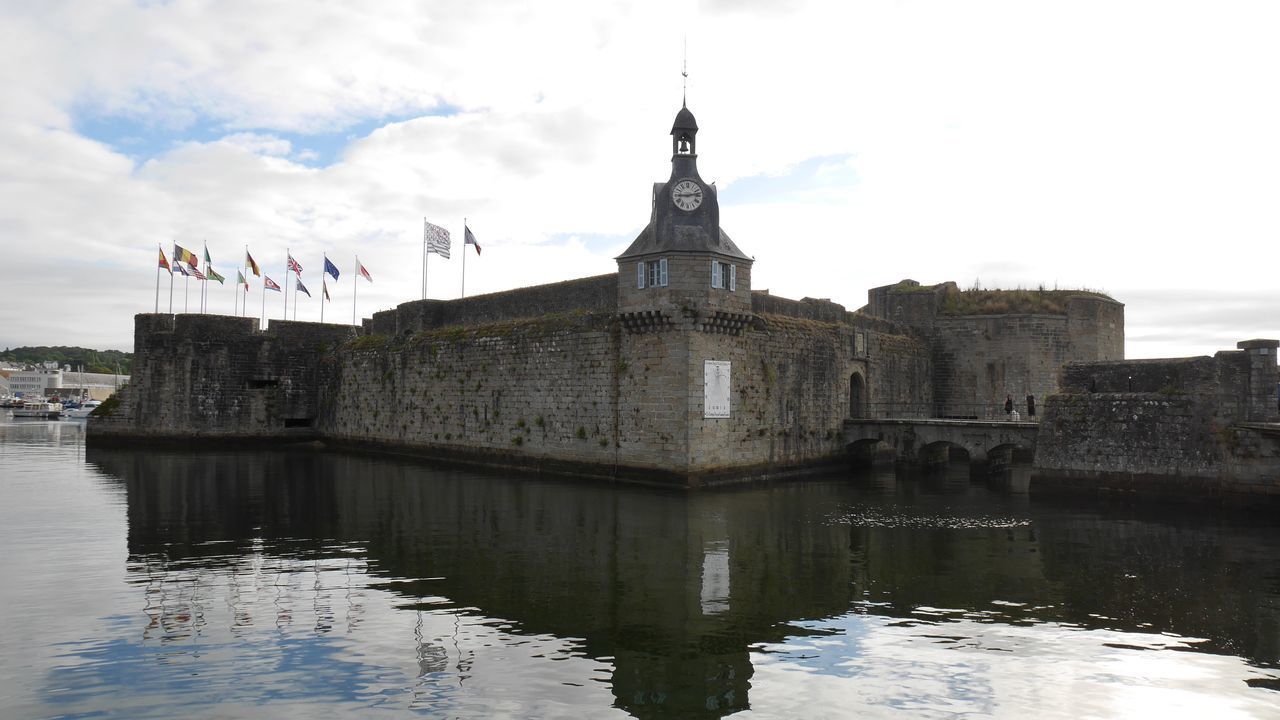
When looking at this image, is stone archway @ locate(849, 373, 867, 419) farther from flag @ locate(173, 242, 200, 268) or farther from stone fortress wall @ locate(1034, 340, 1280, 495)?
flag @ locate(173, 242, 200, 268)

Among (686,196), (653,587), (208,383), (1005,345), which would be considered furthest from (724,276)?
(208,383)

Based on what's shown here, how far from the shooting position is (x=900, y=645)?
867 cm

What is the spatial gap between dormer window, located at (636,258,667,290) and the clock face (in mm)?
1759

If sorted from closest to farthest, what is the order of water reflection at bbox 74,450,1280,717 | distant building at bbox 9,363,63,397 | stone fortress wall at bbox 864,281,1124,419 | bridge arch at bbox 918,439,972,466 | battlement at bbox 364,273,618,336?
water reflection at bbox 74,450,1280,717 → battlement at bbox 364,273,618,336 → bridge arch at bbox 918,439,972,466 → stone fortress wall at bbox 864,281,1124,419 → distant building at bbox 9,363,63,397

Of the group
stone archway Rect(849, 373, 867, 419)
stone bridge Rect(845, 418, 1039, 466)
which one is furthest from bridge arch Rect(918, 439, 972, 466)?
stone archway Rect(849, 373, 867, 419)

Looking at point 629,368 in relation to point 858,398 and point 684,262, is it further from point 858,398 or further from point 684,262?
point 858,398

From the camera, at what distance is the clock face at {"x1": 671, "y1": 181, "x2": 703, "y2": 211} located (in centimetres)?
2270

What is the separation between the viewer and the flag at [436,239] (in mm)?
31172

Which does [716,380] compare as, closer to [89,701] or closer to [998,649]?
[998,649]

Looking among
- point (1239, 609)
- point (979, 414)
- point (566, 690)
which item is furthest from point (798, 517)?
point (979, 414)

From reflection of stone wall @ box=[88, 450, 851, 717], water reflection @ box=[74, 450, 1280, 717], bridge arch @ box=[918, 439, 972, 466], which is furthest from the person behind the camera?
bridge arch @ box=[918, 439, 972, 466]

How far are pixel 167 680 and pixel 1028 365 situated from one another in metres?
30.7

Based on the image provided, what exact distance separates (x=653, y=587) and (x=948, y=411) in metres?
25.3

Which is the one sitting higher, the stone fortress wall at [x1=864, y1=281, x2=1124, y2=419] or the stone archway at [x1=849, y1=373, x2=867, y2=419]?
the stone fortress wall at [x1=864, y1=281, x2=1124, y2=419]
